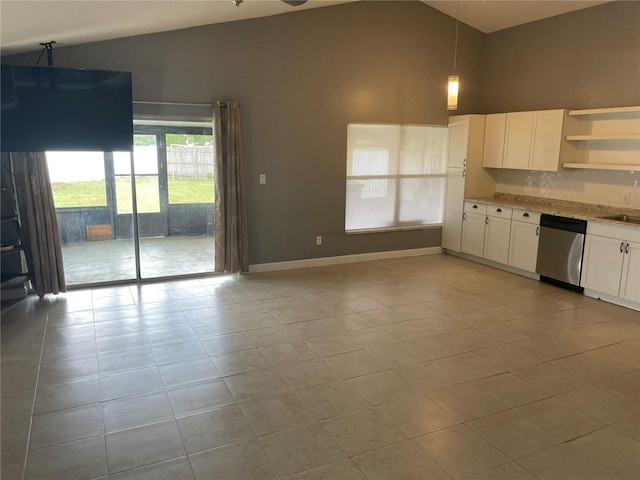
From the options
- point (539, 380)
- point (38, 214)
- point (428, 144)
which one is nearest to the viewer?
point (539, 380)

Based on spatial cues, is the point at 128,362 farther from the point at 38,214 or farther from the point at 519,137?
the point at 519,137

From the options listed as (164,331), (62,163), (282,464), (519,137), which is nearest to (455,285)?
(519,137)

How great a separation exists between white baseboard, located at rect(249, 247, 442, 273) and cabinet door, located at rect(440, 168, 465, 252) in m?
0.30

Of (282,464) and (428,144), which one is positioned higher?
(428,144)

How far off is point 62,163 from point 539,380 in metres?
4.99

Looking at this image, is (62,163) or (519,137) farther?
(519,137)

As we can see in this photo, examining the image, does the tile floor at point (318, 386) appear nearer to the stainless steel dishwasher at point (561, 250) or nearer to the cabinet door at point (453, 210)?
the stainless steel dishwasher at point (561, 250)

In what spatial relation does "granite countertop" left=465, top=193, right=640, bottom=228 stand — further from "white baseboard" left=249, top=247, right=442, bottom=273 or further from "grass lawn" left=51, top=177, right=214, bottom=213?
"grass lawn" left=51, top=177, right=214, bottom=213

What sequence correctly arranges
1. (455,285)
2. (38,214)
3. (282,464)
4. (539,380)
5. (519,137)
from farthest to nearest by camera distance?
(519,137) → (455,285) → (38,214) → (539,380) → (282,464)

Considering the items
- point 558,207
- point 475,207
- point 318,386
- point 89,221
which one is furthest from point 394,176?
point 318,386

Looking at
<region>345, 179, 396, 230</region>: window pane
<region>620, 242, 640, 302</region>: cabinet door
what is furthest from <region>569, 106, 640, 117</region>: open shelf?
<region>345, 179, 396, 230</region>: window pane

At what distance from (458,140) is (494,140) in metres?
0.50

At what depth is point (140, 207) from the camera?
5.36 meters

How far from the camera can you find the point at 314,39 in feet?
19.0
